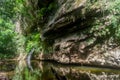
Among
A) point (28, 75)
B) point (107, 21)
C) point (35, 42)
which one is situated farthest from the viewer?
point (35, 42)

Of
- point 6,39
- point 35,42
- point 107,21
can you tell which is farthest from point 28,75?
point 6,39

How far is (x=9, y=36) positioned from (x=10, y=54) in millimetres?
2895

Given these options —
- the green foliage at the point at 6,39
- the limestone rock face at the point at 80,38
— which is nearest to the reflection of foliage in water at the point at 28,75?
the limestone rock face at the point at 80,38

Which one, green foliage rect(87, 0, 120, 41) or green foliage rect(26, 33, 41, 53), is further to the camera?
green foliage rect(26, 33, 41, 53)

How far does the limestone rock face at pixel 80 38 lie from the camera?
9.36m

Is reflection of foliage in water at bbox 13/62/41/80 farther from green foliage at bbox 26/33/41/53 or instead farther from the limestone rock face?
green foliage at bbox 26/33/41/53

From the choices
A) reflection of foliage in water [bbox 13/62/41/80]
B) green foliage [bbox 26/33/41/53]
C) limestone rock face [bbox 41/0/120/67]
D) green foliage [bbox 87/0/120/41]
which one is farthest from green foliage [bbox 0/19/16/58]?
green foliage [bbox 87/0/120/41]

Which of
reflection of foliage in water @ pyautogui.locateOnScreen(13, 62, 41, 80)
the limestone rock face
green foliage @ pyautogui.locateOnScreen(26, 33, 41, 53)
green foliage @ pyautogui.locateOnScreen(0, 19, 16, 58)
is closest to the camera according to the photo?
the limestone rock face

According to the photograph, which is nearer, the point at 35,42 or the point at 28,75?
the point at 28,75

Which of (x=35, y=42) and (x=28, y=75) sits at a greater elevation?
(x=35, y=42)

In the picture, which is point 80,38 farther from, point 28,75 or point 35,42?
point 35,42

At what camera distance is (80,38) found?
1125 cm

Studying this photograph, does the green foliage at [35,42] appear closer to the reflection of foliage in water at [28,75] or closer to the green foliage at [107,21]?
the reflection of foliage in water at [28,75]

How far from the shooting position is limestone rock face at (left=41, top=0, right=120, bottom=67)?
9.36 meters
